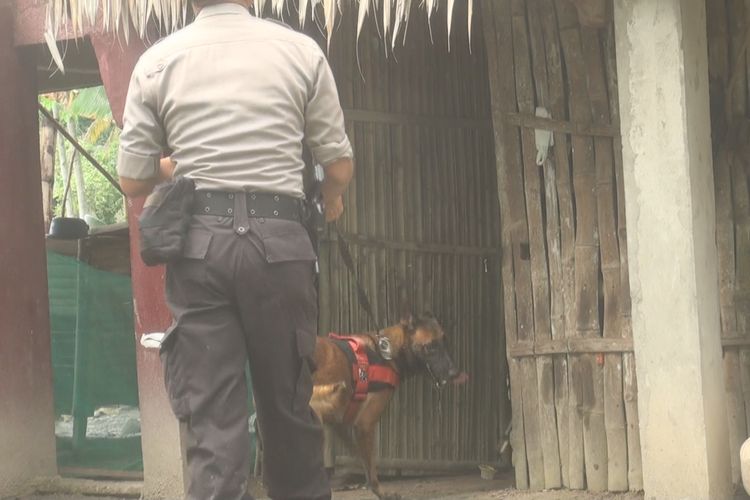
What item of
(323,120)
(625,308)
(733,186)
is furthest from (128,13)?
(733,186)

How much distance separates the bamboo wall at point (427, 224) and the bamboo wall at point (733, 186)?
2.27 metres

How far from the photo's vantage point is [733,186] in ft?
22.5

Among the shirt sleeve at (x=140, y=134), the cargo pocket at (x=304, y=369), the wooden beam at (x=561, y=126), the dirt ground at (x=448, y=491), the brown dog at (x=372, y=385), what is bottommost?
the dirt ground at (x=448, y=491)

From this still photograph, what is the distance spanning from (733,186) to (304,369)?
3355 mm

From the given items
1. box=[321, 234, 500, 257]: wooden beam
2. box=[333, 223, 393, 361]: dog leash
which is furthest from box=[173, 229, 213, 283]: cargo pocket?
box=[321, 234, 500, 257]: wooden beam

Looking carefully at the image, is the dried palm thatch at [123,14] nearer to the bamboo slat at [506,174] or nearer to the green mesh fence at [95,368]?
the bamboo slat at [506,174]

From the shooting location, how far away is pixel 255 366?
425 centimetres

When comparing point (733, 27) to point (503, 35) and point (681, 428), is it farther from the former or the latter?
point (681, 428)

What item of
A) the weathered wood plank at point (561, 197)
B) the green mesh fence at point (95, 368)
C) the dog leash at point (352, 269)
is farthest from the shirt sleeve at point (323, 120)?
the green mesh fence at point (95, 368)

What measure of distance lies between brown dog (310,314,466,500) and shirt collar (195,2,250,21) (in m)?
3.10

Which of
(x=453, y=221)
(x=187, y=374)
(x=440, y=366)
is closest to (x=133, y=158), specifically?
(x=187, y=374)

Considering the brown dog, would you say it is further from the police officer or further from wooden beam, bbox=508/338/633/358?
the police officer

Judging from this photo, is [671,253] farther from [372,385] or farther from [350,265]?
[350,265]

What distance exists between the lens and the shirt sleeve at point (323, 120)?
4355 mm
